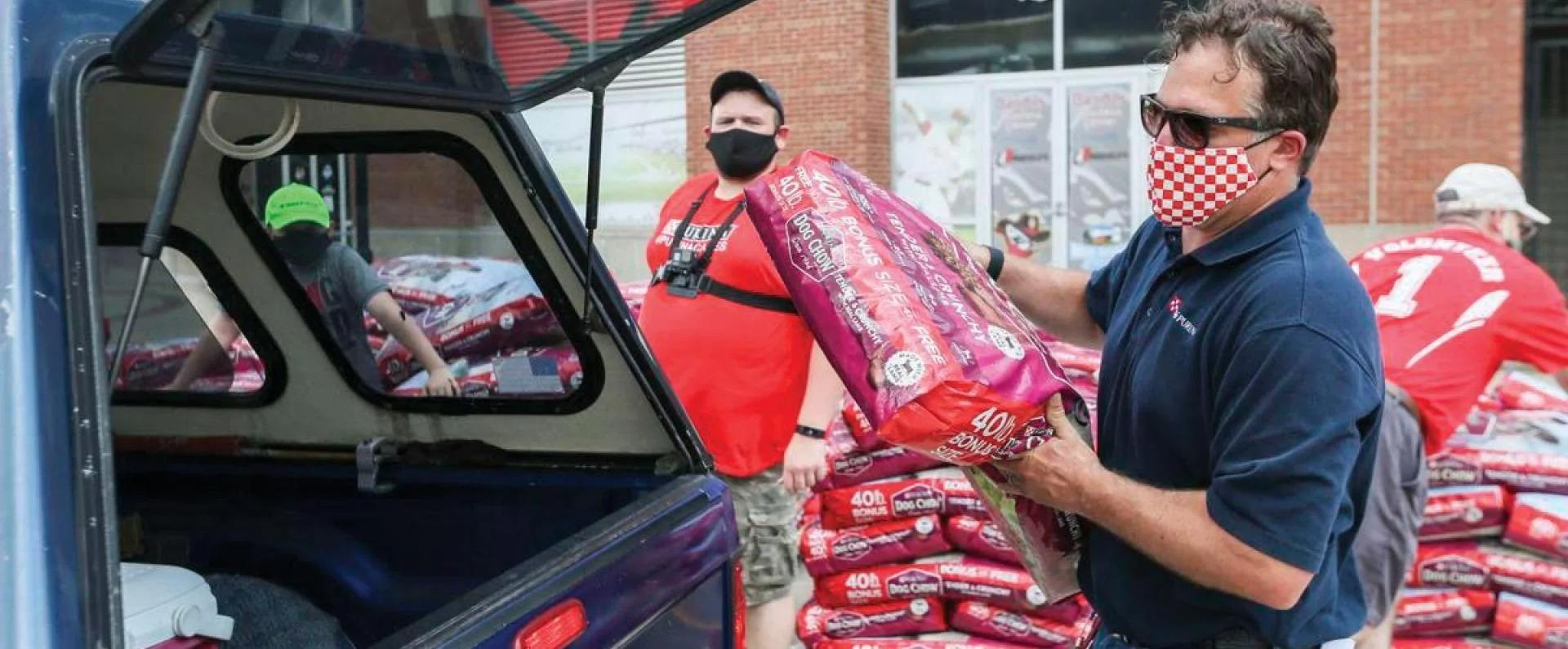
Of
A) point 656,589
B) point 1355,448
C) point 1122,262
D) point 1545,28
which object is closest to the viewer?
point 1355,448

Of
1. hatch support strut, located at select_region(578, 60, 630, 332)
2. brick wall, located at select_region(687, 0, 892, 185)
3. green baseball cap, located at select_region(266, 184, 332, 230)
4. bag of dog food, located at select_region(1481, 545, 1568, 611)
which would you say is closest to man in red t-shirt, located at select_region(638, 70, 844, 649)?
green baseball cap, located at select_region(266, 184, 332, 230)

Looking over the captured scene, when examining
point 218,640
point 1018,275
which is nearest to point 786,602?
point 1018,275

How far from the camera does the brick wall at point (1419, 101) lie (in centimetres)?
1146

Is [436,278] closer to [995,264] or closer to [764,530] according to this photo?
[764,530]

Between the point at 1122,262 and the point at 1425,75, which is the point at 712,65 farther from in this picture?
the point at 1122,262

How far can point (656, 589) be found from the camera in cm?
239

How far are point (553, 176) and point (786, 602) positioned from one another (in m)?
2.03

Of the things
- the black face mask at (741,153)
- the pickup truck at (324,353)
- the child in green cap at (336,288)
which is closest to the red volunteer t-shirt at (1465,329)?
the black face mask at (741,153)

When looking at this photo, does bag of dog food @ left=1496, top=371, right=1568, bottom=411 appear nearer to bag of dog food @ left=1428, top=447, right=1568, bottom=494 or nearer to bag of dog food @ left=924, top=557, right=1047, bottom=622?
bag of dog food @ left=1428, top=447, right=1568, bottom=494

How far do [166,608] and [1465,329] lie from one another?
388cm

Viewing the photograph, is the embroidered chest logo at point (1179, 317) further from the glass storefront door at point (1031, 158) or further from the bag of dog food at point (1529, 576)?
the glass storefront door at point (1031, 158)

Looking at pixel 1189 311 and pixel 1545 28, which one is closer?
pixel 1189 311

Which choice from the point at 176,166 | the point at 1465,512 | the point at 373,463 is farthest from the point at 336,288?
the point at 1465,512

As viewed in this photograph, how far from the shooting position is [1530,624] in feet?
15.0
